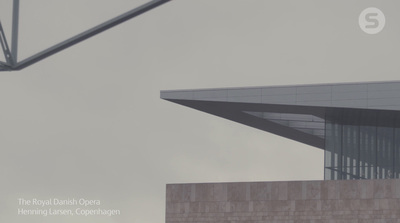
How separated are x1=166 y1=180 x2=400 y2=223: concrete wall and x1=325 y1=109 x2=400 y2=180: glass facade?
21.2ft

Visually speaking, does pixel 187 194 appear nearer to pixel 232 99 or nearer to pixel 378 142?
pixel 232 99

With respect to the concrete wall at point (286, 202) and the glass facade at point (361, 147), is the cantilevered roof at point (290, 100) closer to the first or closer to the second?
the glass facade at point (361, 147)

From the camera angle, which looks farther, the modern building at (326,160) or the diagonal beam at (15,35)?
the modern building at (326,160)

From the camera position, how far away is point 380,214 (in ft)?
177

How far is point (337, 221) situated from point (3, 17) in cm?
3603

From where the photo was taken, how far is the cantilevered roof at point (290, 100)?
59656mm

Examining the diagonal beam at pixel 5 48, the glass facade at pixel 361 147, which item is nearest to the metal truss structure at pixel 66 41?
the diagonal beam at pixel 5 48

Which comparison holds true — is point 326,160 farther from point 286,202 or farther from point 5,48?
point 5,48

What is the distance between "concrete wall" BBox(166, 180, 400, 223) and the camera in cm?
5428

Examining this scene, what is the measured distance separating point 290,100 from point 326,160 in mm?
4136

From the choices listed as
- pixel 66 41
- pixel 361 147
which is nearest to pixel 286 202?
pixel 361 147

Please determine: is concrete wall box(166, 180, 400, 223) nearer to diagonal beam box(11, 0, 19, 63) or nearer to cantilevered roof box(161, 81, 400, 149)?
cantilevered roof box(161, 81, 400, 149)

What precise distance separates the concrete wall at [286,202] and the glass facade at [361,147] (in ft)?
21.2

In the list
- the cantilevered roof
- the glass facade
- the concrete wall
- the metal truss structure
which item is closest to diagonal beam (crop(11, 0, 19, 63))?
the metal truss structure
